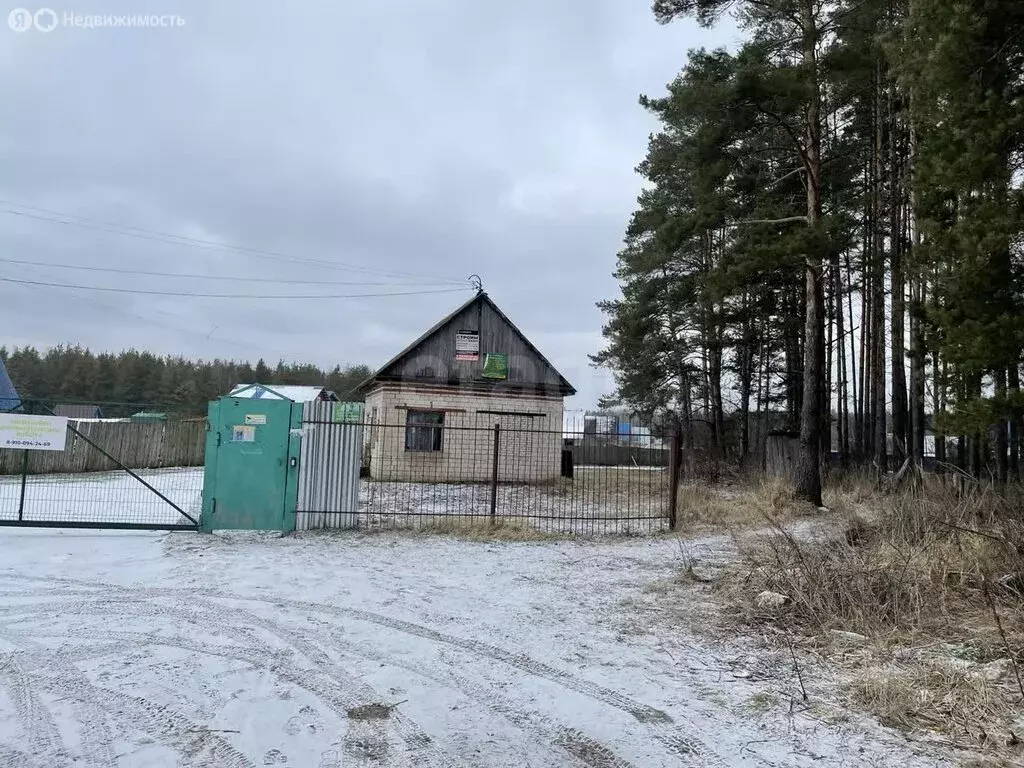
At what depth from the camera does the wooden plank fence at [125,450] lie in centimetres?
1758

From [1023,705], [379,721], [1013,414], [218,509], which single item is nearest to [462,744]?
[379,721]

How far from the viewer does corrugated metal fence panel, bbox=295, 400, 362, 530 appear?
10289mm

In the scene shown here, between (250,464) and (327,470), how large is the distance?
1200 mm

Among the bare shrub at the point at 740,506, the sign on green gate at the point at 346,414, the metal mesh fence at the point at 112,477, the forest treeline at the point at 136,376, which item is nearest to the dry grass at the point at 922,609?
the bare shrub at the point at 740,506

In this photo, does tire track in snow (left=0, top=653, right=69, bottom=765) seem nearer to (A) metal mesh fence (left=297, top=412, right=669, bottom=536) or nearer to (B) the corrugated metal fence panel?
(B) the corrugated metal fence panel

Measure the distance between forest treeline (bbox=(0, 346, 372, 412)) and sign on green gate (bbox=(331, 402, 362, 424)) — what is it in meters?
51.2

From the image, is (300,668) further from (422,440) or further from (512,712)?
(422,440)

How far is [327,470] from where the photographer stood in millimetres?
10508

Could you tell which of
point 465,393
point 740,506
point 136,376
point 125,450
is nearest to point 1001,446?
point 740,506

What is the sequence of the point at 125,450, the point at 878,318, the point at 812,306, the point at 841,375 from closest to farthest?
the point at 812,306
the point at 878,318
the point at 125,450
the point at 841,375

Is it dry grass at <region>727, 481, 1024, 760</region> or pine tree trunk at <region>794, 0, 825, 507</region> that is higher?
pine tree trunk at <region>794, 0, 825, 507</region>

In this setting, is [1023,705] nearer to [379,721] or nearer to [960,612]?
[960,612]

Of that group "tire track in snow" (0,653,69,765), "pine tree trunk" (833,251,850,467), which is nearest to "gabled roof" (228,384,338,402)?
"tire track in snow" (0,653,69,765)

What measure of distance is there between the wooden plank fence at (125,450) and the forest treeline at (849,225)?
13.8 m
